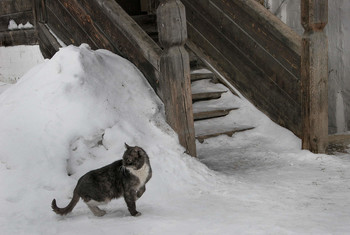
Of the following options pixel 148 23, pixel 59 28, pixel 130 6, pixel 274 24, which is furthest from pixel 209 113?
pixel 130 6

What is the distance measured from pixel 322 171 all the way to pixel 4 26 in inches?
276

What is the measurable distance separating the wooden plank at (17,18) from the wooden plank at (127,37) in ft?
7.38

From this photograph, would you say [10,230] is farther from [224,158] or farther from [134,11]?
[134,11]

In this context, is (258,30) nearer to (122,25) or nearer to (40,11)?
(122,25)

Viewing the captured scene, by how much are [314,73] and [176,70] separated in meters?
1.74

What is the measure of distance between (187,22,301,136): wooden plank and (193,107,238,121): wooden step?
412 mm

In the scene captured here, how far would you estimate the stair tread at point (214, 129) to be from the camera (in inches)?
274

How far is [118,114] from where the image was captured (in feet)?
18.9

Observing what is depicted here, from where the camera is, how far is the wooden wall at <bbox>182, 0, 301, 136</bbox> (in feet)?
22.2

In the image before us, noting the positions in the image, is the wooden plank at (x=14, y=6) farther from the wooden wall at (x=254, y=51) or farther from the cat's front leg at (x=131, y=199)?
the cat's front leg at (x=131, y=199)

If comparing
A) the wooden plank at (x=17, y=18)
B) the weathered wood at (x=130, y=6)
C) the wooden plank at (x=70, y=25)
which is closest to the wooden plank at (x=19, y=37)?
the wooden plank at (x=17, y=18)

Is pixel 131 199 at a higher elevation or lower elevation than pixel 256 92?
higher

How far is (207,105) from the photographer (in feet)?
25.5

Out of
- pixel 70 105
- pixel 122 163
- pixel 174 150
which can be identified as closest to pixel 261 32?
pixel 174 150
